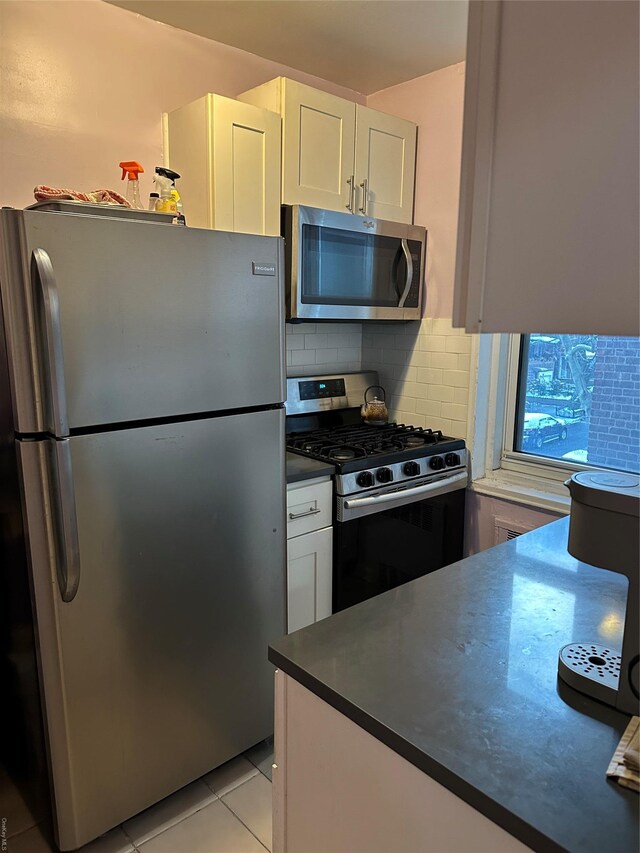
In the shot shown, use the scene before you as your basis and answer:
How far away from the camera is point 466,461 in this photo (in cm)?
284

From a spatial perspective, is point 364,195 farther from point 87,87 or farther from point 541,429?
point 541,429

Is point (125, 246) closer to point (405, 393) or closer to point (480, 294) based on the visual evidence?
point (480, 294)

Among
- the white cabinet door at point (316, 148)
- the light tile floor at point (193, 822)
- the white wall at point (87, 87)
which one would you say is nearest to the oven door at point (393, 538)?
the light tile floor at point (193, 822)

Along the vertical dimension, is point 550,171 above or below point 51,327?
above

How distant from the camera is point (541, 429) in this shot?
2848mm

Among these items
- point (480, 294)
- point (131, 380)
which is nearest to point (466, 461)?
point (131, 380)

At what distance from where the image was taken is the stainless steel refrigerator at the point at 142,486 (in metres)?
1.47

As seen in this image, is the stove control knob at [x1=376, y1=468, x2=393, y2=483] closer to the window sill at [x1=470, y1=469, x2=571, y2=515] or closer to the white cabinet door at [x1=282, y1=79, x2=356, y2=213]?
the window sill at [x1=470, y1=469, x2=571, y2=515]

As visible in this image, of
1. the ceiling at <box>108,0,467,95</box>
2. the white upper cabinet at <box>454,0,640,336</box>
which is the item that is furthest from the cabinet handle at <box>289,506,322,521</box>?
the ceiling at <box>108,0,467,95</box>

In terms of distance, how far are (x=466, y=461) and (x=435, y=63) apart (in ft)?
5.84

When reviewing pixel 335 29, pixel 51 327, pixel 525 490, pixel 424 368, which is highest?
pixel 335 29

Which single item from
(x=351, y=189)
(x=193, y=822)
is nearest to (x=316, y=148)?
(x=351, y=189)

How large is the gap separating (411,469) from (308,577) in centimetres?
63

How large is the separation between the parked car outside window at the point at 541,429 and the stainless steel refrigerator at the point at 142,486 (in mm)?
1441
